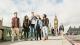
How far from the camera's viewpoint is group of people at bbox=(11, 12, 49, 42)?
618 cm

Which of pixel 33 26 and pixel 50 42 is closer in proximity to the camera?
pixel 50 42

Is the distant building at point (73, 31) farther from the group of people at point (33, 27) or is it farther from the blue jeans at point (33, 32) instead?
the blue jeans at point (33, 32)

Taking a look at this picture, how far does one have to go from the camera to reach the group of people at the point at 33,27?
6184 mm

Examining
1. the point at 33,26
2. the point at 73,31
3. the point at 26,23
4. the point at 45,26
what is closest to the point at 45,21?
the point at 45,26

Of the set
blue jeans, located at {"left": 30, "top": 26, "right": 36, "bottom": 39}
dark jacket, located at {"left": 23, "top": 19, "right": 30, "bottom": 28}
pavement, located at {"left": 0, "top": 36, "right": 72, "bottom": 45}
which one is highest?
dark jacket, located at {"left": 23, "top": 19, "right": 30, "bottom": 28}

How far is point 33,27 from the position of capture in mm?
6215

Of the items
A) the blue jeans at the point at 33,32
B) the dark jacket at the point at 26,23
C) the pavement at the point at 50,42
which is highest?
the dark jacket at the point at 26,23

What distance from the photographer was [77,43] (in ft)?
19.8

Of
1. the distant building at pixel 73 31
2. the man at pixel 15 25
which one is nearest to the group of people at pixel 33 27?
the man at pixel 15 25

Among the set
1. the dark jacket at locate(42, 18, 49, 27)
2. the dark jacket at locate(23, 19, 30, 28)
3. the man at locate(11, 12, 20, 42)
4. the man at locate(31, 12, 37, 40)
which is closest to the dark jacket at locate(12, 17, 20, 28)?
the man at locate(11, 12, 20, 42)

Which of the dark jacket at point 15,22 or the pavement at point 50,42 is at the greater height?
the dark jacket at point 15,22

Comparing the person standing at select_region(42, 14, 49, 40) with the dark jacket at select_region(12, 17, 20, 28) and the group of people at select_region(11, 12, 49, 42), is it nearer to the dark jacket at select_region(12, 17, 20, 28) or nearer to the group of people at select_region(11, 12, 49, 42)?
the group of people at select_region(11, 12, 49, 42)

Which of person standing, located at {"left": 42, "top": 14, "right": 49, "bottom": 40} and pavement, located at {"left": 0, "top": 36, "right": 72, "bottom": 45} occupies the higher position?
person standing, located at {"left": 42, "top": 14, "right": 49, "bottom": 40}

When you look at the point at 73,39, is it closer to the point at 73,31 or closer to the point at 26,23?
the point at 73,31
